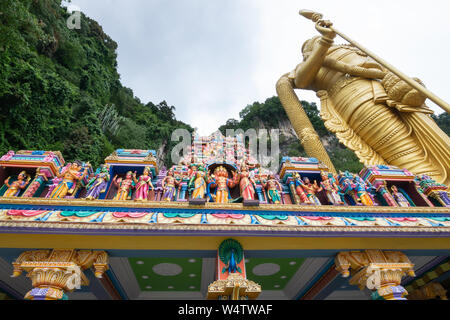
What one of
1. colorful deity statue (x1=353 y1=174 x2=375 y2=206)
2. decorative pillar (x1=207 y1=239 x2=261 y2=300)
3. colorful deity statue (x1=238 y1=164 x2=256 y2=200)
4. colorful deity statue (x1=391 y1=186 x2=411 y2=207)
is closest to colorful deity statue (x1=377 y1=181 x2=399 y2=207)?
colorful deity statue (x1=391 y1=186 x2=411 y2=207)

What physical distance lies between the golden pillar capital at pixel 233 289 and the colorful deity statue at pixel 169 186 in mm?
2239

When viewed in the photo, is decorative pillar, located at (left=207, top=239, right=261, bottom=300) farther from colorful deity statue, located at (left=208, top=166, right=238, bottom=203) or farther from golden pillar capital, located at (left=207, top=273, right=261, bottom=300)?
colorful deity statue, located at (left=208, top=166, right=238, bottom=203)

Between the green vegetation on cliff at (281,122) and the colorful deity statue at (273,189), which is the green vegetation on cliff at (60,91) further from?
the green vegetation on cliff at (281,122)

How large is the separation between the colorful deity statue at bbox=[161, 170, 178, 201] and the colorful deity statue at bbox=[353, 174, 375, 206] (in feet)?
14.3

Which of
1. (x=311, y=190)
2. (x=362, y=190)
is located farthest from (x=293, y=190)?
(x=362, y=190)

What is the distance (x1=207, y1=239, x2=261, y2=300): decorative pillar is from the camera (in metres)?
4.04

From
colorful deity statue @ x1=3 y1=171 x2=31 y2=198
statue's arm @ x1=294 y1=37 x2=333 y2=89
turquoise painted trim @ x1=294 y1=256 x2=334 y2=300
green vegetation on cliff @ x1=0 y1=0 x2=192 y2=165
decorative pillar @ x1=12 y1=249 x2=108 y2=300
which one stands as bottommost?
decorative pillar @ x1=12 y1=249 x2=108 y2=300

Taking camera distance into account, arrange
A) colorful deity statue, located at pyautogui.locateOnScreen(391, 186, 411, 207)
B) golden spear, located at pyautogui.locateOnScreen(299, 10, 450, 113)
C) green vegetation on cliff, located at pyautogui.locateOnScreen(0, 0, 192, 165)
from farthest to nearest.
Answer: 1. green vegetation on cliff, located at pyautogui.locateOnScreen(0, 0, 192, 165)
2. golden spear, located at pyautogui.locateOnScreen(299, 10, 450, 113)
3. colorful deity statue, located at pyautogui.locateOnScreen(391, 186, 411, 207)

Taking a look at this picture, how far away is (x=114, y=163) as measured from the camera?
21.3ft

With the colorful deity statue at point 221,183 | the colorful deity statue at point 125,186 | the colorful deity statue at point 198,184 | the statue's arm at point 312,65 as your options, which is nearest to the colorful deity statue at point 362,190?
the colorful deity statue at point 221,183

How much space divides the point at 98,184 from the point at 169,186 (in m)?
1.51

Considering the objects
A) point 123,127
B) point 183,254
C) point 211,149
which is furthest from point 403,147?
point 123,127

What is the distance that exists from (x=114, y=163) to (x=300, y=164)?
188 inches
